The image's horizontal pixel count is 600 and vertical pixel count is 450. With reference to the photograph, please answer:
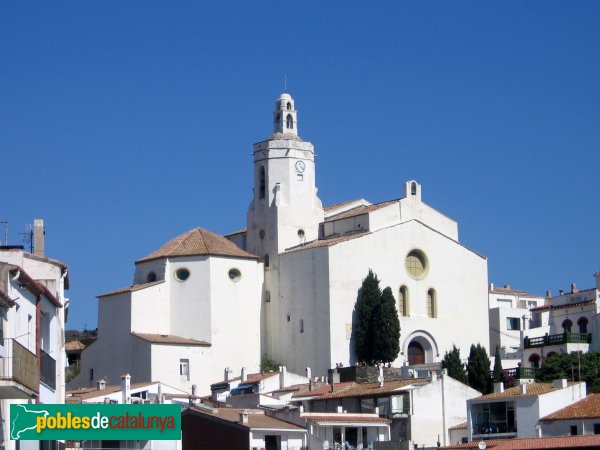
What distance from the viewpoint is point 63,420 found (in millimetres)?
23750

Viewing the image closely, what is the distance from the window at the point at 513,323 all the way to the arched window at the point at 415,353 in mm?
10511

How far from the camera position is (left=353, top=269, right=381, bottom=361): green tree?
243 ft

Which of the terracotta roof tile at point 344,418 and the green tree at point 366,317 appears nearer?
the terracotta roof tile at point 344,418

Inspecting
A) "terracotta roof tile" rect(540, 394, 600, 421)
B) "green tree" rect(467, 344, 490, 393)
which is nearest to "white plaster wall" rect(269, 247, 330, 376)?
"green tree" rect(467, 344, 490, 393)

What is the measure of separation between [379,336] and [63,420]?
50.7 meters

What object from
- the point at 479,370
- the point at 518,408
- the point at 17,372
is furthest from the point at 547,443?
the point at 17,372

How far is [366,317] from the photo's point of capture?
74.4 meters

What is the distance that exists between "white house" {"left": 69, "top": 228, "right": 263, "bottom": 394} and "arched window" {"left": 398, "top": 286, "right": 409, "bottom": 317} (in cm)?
789

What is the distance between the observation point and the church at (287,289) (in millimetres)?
74438

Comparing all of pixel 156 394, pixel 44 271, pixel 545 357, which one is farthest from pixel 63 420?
pixel 545 357

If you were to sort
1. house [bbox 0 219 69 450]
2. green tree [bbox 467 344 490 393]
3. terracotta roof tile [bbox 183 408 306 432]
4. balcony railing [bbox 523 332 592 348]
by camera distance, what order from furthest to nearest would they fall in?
1. balcony railing [bbox 523 332 592 348]
2. green tree [bbox 467 344 490 393]
3. terracotta roof tile [bbox 183 408 306 432]
4. house [bbox 0 219 69 450]

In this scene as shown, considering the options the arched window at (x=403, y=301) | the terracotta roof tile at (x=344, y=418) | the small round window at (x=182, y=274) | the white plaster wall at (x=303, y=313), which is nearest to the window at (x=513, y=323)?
the arched window at (x=403, y=301)

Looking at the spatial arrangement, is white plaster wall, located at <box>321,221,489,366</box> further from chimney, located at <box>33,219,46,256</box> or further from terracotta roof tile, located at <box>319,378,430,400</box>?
chimney, located at <box>33,219,46,256</box>

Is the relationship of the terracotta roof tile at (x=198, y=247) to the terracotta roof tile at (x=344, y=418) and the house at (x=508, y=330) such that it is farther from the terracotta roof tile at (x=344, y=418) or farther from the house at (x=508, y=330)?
the terracotta roof tile at (x=344, y=418)
